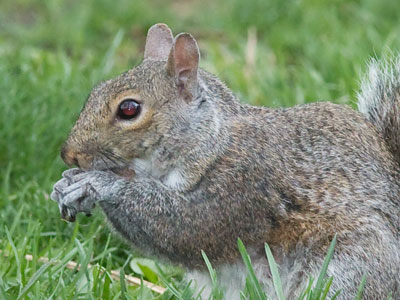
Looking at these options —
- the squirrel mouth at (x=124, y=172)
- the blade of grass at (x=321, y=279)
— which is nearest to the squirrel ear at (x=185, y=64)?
the squirrel mouth at (x=124, y=172)

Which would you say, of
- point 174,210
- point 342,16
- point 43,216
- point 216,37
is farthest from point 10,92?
point 342,16

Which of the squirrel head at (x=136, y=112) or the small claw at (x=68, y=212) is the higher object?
the squirrel head at (x=136, y=112)

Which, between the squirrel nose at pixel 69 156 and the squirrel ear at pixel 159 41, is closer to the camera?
the squirrel nose at pixel 69 156

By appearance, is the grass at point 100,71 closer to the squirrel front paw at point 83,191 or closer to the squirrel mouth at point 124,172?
the squirrel front paw at point 83,191

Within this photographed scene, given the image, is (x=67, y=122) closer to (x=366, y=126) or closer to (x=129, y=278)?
(x=129, y=278)

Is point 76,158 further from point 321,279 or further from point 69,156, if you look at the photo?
point 321,279

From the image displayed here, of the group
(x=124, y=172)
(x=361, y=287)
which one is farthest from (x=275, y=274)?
(x=124, y=172)
